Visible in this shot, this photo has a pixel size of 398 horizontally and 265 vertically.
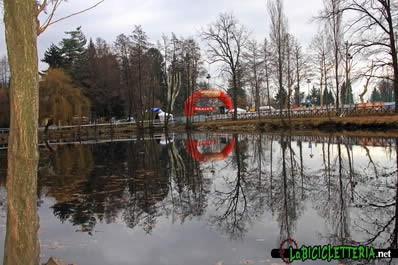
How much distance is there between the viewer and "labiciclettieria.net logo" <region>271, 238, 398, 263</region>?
160 inches

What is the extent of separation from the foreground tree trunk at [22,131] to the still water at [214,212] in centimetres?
139

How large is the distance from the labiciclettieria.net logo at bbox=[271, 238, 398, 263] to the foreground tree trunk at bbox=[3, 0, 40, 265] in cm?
300

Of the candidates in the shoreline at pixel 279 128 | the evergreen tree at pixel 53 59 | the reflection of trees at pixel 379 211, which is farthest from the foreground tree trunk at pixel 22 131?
the evergreen tree at pixel 53 59

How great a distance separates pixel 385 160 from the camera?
36.0ft

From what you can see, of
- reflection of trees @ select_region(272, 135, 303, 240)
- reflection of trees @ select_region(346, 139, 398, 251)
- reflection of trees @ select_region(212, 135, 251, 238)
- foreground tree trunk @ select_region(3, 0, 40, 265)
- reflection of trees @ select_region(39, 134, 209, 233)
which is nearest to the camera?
foreground tree trunk @ select_region(3, 0, 40, 265)

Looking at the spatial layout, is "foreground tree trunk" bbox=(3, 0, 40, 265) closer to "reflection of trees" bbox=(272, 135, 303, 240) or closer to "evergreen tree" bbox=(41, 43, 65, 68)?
"reflection of trees" bbox=(272, 135, 303, 240)

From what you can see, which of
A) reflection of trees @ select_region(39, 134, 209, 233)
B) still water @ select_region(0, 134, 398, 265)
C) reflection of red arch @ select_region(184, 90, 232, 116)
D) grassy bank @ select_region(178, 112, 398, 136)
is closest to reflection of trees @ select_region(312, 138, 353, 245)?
still water @ select_region(0, 134, 398, 265)

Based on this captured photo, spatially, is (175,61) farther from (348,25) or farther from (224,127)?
(348,25)

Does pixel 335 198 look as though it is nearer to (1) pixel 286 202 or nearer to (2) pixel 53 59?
(1) pixel 286 202

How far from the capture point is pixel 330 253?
4207mm

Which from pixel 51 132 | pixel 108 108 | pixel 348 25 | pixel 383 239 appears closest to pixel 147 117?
pixel 108 108

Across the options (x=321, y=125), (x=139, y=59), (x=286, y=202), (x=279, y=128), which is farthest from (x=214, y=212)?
(x=139, y=59)

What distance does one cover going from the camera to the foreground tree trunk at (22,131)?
3.16m

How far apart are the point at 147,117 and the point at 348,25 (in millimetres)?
40126
